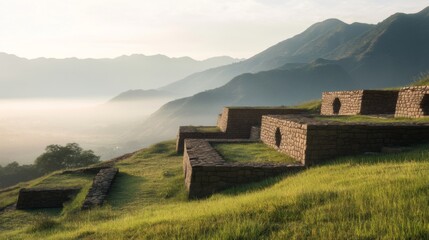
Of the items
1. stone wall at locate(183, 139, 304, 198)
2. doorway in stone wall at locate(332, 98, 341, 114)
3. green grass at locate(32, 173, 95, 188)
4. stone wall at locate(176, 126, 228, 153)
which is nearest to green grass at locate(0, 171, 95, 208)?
green grass at locate(32, 173, 95, 188)

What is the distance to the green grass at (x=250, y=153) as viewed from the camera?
12102 millimetres

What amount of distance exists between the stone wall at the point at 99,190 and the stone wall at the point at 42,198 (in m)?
1.24

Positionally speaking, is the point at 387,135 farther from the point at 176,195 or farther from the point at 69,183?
the point at 69,183

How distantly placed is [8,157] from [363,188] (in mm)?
220318

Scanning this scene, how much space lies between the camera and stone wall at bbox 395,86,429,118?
14172 mm

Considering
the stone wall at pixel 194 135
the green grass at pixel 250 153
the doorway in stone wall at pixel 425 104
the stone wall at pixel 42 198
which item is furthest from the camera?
the stone wall at pixel 194 135

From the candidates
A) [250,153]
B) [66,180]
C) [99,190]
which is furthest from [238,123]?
[99,190]

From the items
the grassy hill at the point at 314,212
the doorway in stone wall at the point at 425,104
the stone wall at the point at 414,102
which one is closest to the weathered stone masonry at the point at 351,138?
the grassy hill at the point at 314,212

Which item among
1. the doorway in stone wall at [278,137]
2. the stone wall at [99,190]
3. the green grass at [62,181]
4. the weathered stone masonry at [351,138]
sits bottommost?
the green grass at [62,181]

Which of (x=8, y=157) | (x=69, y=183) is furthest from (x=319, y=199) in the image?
(x=8, y=157)

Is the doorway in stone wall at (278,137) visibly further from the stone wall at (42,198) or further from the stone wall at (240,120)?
the stone wall at (240,120)

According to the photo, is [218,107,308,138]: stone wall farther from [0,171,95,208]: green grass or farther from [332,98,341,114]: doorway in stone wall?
[0,171,95,208]: green grass

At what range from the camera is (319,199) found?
6387mm

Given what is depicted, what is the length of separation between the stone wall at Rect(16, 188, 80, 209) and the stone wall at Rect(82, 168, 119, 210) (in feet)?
4.06
